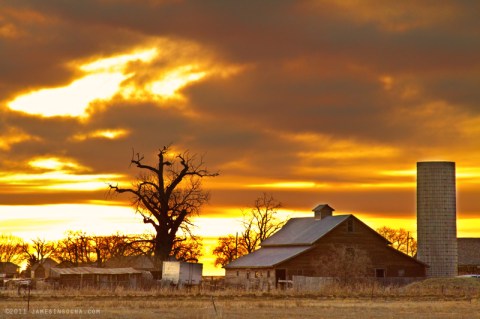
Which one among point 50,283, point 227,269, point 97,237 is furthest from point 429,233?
point 97,237

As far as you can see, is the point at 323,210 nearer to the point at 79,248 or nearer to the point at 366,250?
the point at 366,250

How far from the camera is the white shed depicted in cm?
7888

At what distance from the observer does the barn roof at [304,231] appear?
86.1m

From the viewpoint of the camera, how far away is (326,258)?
83.9m

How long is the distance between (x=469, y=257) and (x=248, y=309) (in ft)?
253

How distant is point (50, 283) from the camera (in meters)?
81.8

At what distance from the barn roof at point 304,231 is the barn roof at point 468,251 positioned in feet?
105

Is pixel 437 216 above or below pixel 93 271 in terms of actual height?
above

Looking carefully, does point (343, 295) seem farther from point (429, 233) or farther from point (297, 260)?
point (429, 233)

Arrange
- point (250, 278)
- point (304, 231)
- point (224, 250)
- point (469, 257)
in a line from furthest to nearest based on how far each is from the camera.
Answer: point (224, 250)
point (469, 257)
point (304, 231)
point (250, 278)

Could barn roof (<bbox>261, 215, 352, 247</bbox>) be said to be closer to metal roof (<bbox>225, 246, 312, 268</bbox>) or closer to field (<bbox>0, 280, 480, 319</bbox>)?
metal roof (<bbox>225, 246, 312, 268</bbox>)

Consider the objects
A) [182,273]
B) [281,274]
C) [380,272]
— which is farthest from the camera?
[380,272]

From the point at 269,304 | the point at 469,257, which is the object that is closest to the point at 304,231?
the point at 469,257

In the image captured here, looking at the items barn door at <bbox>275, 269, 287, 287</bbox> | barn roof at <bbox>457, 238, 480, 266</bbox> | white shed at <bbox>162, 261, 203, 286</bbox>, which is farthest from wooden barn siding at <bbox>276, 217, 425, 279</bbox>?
barn roof at <bbox>457, 238, 480, 266</bbox>
